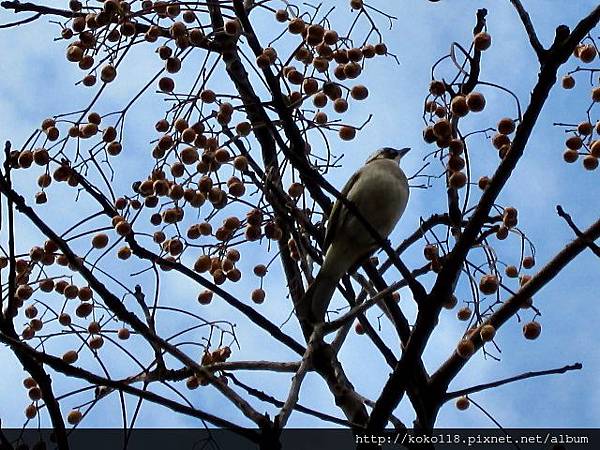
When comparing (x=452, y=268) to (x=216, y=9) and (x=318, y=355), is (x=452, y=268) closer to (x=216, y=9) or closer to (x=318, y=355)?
(x=318, y=355)

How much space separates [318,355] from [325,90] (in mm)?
1054

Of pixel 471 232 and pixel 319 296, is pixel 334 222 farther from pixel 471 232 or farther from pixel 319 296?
pixel 471 232

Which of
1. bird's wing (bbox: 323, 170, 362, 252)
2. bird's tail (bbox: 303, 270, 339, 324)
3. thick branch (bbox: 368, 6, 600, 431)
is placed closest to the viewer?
thick branch (bbox: 368, 6, 600, 431)

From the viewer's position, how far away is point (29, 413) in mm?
3113

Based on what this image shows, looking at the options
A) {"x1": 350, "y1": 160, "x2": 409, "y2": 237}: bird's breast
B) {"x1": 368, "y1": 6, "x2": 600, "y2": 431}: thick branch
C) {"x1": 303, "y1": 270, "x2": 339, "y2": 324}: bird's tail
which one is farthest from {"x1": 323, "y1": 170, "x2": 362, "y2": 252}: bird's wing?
{"x1": 368, "y1": 6, "x2": 600, "y2": 431}: thick branch

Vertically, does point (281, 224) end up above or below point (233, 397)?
above

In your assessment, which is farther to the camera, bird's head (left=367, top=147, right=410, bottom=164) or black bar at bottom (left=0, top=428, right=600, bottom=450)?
bird's head (left=367, top=147, right=410, bottom=164)

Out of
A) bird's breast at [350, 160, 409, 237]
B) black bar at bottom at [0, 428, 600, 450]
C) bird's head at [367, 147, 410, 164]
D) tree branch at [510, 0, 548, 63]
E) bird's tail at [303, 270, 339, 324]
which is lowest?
black bar at bottom at [0, 428, 600, 450]

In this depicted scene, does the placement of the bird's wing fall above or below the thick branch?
above

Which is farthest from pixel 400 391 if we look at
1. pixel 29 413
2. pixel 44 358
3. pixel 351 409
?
pixel 29 413

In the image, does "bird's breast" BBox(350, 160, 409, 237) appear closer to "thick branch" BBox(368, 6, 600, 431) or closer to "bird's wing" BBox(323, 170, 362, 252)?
"bird's wing" BBox(323, 170, 362, 252)

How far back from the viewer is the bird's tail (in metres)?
3.47

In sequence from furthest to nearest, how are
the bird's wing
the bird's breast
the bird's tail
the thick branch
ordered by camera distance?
the bird's breast
the bird's wing
the bird's tail
the thick branch

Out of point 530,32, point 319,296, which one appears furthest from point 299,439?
point 530,32
